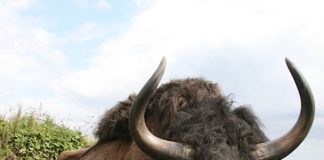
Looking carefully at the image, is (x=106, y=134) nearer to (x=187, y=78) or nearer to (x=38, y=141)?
(x=187, y=78)

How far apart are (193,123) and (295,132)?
2.86 ft

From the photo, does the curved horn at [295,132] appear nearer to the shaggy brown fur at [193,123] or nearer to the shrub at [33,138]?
the shaggy brown fur at [193,123]

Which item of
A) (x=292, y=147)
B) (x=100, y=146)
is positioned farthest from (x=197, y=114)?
(x=100, y=146)

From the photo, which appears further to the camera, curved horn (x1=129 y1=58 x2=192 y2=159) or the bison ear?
the bison ear

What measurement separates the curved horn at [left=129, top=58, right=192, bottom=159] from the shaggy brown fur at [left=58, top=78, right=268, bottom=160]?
0.11 m

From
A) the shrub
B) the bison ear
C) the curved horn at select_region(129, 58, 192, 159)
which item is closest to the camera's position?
the curved horn at select_region(129, 58, 192, 159)

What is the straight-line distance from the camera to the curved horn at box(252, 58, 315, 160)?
512 centimetres

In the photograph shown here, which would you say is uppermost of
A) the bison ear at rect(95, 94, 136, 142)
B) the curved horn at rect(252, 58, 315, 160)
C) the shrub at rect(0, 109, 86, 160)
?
the curved horn at rect(252, 58, 315, 160)

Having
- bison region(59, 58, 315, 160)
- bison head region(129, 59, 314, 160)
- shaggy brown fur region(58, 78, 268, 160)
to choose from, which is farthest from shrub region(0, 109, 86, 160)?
bison head region(129, 59, 314, 160)

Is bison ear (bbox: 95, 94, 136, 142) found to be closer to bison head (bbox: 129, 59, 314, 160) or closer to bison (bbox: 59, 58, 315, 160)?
bison (bbox: 59, 58, 315, 160)

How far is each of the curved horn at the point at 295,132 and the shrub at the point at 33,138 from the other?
9.07 metres

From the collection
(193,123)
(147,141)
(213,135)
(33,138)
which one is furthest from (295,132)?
(33,138)

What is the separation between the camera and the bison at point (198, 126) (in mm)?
5008

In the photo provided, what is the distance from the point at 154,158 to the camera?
5.16m
